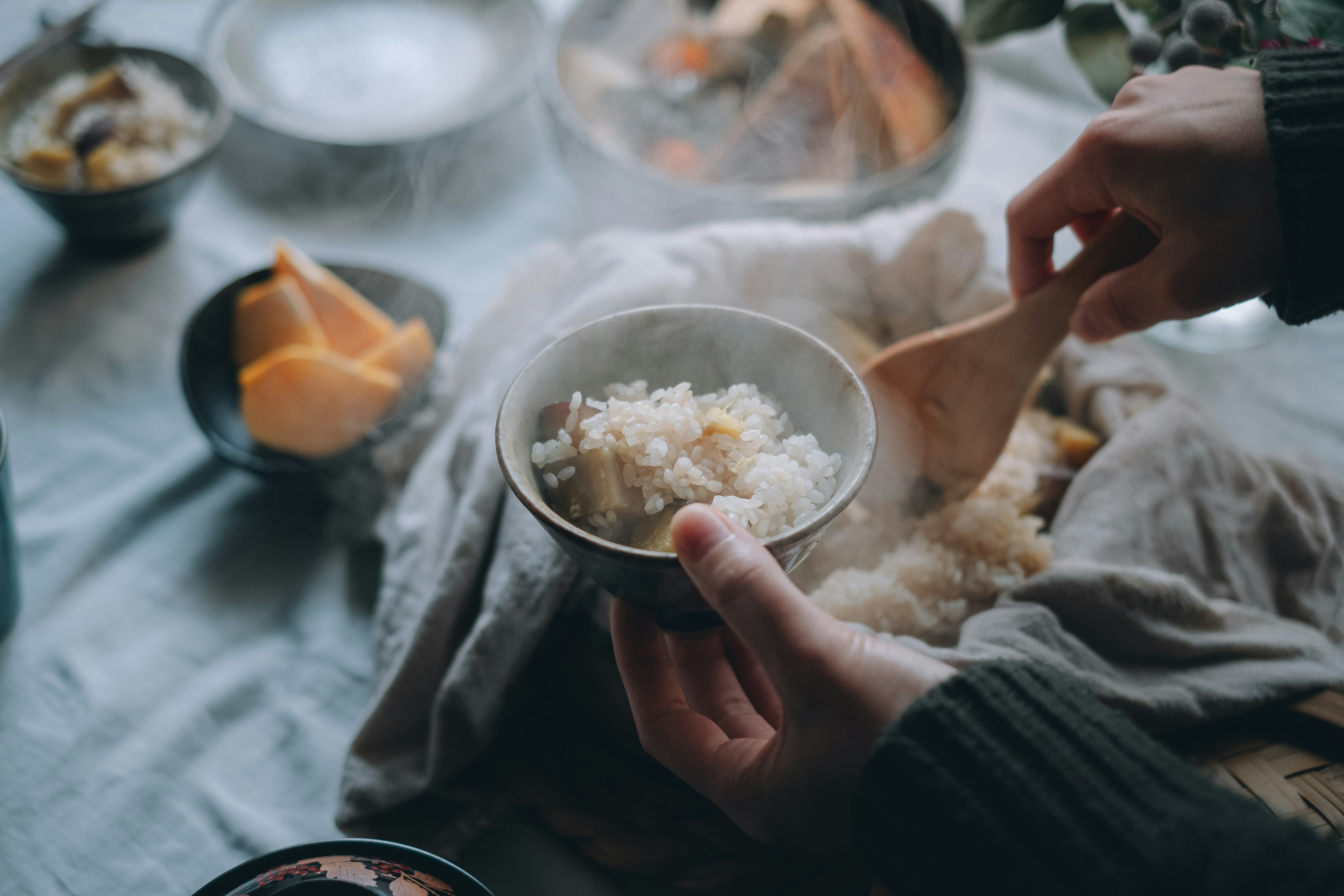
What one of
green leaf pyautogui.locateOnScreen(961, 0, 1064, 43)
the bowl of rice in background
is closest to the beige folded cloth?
green leaf pyautogui.locateOnScreen(961, 0, 1064, 43)

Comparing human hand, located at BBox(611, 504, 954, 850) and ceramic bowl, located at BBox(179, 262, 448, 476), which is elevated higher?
human hand, located at BBox(611, 504, 954, 850)

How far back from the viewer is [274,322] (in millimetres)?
1168

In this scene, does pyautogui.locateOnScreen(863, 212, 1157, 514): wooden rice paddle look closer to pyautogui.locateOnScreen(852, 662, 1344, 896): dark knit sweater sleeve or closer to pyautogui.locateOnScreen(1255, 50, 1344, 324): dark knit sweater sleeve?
pyautogui.locateOnScreen(1255, 50, 1344, 324): dark knit sweater sleeve

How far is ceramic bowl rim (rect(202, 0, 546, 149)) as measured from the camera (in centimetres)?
146

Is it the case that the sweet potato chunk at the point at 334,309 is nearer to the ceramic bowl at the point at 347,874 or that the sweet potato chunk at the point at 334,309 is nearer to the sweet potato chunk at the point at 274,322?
the sweet potato chunk at the point at 274,322

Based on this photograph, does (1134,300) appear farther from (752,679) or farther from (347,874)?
(347,874)

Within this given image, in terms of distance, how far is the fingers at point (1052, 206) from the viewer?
81 centimetres

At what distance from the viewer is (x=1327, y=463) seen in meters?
1.28

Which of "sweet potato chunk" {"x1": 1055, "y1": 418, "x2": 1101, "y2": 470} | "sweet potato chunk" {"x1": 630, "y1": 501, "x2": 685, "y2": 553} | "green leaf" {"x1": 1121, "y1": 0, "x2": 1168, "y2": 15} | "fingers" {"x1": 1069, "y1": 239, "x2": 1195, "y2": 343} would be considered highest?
"green leaf" {"x1": 1121, "y1": 0, "x2": 1168, "y2": 15}

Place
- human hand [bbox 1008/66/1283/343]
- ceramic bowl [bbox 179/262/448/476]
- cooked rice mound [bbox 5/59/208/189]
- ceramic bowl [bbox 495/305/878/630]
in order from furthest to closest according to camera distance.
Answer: cooked rice mound [bbox 5/59/208/189] → ceramic bowl [bbox 179/262/448/476] → human hand [bbox 1008/66/1283/343] → ceramic bowl [bbox 495/305/878/630]

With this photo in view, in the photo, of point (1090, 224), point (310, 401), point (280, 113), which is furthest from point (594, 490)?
point (280, 113)

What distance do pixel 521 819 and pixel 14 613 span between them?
2.39 feet

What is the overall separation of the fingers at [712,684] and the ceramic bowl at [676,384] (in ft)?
0.26

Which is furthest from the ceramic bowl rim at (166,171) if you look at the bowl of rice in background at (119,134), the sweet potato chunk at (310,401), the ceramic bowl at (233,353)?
the sweet potato chunk at (310,401)
